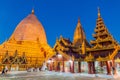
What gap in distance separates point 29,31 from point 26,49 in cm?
882

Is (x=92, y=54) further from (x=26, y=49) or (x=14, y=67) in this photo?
(x=26, y=49)

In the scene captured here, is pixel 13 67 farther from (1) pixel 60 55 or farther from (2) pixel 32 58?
(1) pixel 60 55

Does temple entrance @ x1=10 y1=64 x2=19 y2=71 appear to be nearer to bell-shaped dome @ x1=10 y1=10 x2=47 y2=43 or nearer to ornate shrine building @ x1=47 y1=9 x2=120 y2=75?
ornate shrine building @ x1=47 y1=9 x2=120 y2=75

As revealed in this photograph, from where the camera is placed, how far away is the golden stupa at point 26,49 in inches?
1041

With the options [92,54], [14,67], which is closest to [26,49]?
[14,67]

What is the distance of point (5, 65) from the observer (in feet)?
83.0

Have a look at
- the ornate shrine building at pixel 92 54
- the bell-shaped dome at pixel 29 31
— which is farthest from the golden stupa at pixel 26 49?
the ornate shrine building at pixel 92 54

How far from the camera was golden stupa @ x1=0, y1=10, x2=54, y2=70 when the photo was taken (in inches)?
1041

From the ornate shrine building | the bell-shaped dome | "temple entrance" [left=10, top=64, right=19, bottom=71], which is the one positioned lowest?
"temple entrance" [left=10, top=64, right=19, bottom=71]

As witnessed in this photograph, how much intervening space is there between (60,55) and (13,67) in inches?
426

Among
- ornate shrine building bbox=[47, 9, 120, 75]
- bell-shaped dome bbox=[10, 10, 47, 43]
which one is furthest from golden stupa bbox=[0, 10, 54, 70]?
ornate shrine building bbox=[47, 9, 120, 75]

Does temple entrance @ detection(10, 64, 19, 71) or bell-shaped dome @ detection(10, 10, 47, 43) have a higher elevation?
bell-shaped dome @ detection(10, 10, 47, 43)

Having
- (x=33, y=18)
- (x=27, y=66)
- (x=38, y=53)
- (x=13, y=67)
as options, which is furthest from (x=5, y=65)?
(x=33, y=18)

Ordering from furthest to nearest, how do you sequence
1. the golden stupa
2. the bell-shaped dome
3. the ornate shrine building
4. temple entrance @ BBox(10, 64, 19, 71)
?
the bell-shaped dome, temple entrance @ BBox(10, 64, 19, 71), the golden stupa, the ornate shrine building
